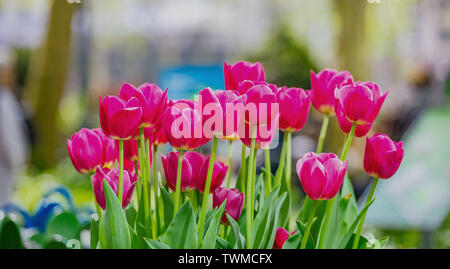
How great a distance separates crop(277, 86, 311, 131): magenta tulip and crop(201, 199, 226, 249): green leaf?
0.14m

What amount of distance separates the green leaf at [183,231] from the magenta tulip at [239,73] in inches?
6.9

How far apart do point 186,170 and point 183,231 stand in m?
0.09

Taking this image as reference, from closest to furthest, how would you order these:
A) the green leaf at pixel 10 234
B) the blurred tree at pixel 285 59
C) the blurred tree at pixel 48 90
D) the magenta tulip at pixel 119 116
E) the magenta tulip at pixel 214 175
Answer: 1. the magenta tulip at pixel 119 116
2. the magenta tulip at pixel 214 175
3. the green leaf at pixel 10 234
4. the blurred tree at pixel 48 90
5. the blurred tree at pixel 285 59

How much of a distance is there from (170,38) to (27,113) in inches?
371

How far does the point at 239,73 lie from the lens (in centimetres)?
78

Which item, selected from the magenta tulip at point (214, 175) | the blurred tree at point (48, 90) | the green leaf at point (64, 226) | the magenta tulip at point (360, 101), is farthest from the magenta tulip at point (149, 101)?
the blurred tree at point (48, 90)

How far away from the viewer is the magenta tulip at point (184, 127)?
2.25ft

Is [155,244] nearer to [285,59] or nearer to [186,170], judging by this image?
[186,170]

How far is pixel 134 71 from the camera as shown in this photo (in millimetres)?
15539

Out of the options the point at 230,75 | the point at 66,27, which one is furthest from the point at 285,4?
the point at 230,75

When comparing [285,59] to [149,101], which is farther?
[285,59]

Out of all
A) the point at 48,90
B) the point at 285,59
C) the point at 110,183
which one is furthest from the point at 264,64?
the point at 110,183

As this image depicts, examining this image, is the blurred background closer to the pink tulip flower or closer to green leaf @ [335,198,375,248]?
the pink tulip flower

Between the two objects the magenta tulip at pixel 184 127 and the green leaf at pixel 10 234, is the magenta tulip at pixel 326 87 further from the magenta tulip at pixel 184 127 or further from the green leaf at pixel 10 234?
the green leaf at pixel 10 234
